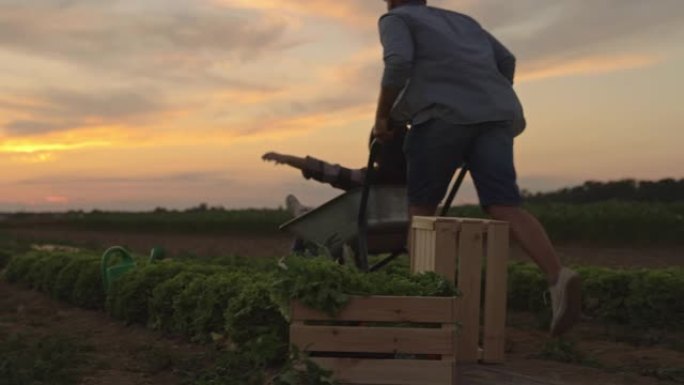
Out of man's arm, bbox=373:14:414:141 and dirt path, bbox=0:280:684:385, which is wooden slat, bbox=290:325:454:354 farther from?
man's arm, bbox=373:14:414:141

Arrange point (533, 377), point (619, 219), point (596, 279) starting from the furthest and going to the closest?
point (619, 219), point (596, 279), point (533, 377)

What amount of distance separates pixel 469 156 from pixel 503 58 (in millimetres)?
696

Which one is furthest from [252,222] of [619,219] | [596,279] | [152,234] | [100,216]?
[596,279]

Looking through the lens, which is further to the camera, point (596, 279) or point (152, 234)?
point (152, 234)

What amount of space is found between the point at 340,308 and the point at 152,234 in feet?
82.1

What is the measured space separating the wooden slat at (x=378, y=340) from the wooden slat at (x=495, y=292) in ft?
2.24

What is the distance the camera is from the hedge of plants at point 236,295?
3.62 meters

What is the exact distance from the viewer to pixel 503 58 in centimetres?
490

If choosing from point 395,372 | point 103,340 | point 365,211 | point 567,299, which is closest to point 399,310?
point 395,372

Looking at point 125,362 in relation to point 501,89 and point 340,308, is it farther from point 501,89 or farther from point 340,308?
point 501,89

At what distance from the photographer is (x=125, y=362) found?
5254mm

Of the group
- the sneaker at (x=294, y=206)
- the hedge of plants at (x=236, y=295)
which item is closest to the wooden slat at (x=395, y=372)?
the hedge of plants at (x=236, y=295)

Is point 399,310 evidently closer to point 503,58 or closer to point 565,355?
point 565,355

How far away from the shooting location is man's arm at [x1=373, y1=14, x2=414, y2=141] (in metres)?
4.41
